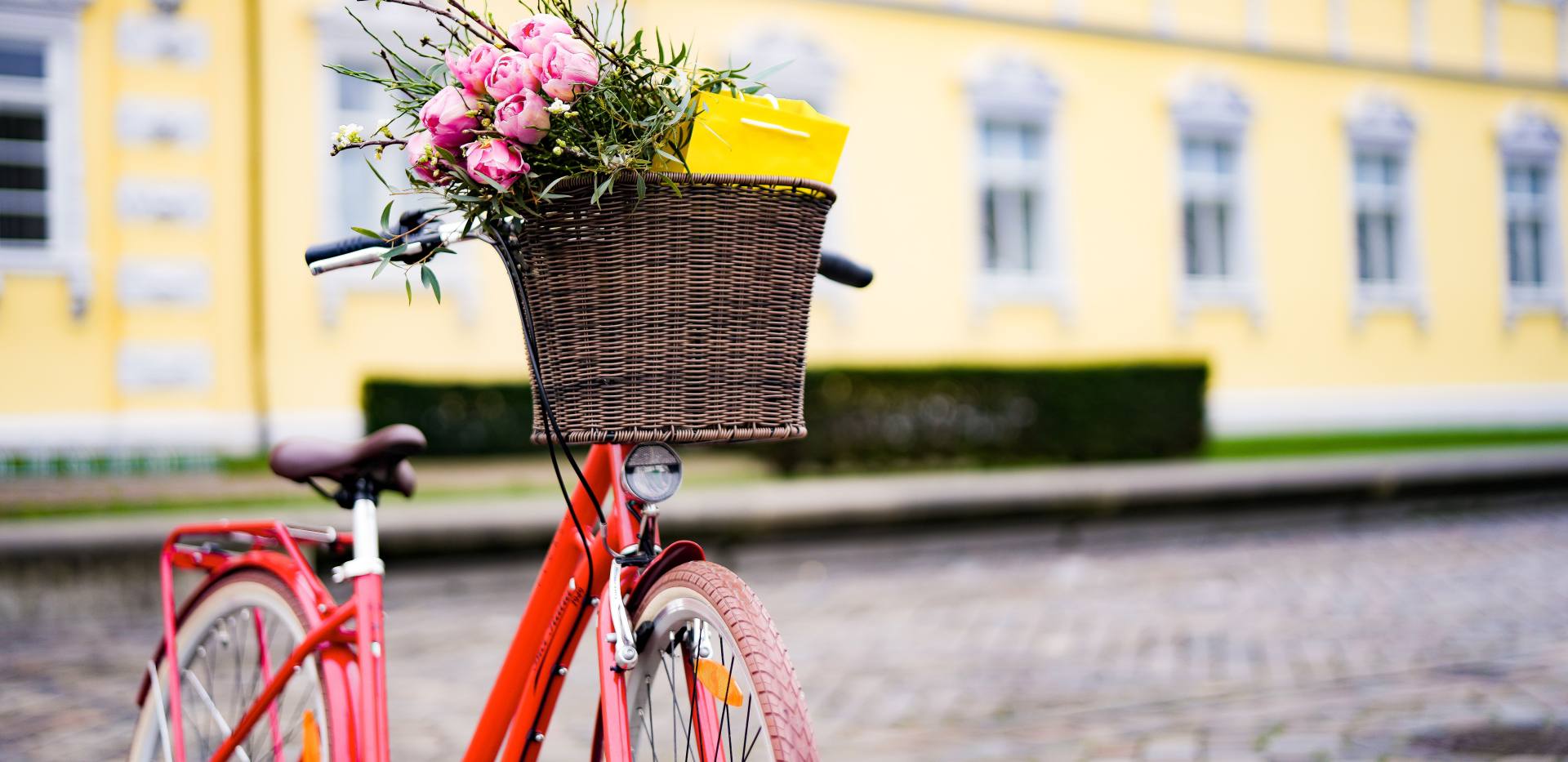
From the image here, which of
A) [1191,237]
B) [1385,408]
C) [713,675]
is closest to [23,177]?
[713,675]

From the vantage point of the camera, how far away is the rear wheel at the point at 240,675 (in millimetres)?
2391

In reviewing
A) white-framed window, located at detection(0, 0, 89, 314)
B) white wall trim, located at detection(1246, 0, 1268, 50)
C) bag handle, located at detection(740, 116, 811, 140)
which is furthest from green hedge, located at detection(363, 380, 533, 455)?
white wall trim, located at detection(1246, 0, 1268, 50)

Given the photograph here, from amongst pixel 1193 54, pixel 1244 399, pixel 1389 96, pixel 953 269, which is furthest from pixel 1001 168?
pixel 1389 96

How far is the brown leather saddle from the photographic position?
2.46 metres

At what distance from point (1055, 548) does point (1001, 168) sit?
740 cm

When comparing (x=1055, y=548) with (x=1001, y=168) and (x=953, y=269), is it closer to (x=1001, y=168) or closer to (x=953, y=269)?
(x=953, y=269)

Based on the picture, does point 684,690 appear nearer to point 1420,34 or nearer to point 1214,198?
point 1214,198

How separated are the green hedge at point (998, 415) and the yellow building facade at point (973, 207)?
1.37 m

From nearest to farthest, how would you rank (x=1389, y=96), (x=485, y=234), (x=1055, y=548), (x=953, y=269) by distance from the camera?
1. (x=485, y=234)
2. (x=1055, y=548)
3. (x=953, y=269)
4. (x=1389, y=96)

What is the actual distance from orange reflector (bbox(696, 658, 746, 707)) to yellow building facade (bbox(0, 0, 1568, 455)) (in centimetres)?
694

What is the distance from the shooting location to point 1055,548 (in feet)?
28.5

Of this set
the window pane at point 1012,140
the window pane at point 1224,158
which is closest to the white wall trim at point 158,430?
the window pane at point 1012,140

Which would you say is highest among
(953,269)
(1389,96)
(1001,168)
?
(1389,96)

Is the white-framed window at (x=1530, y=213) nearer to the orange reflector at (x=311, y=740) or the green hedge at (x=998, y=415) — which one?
the green hedge at (x=998, y=415)
